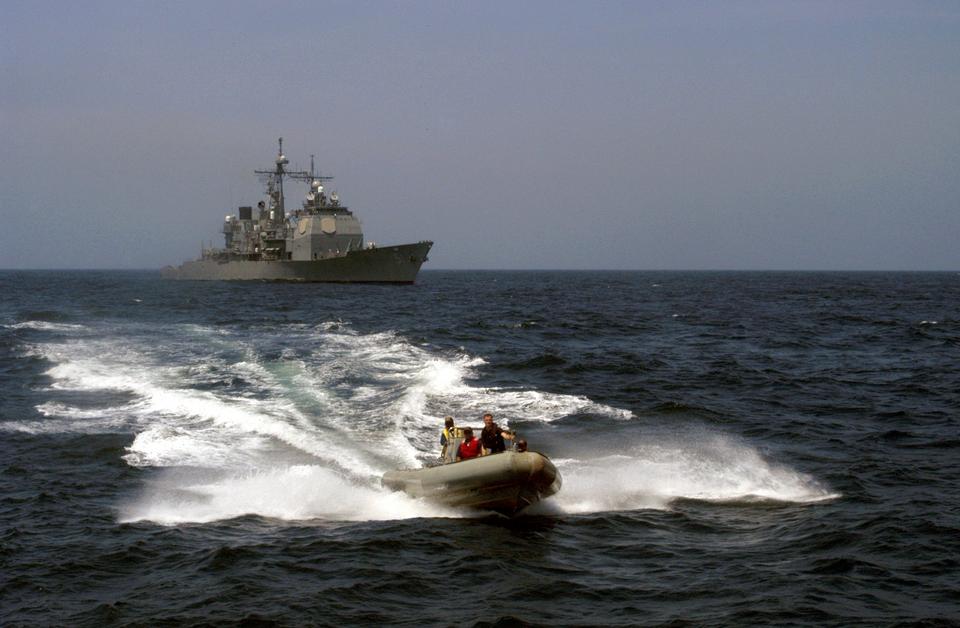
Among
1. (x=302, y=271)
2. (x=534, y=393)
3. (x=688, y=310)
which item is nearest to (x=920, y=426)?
(x=534, y=393)

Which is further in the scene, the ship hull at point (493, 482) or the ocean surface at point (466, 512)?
the ship hull at point (493, 482)

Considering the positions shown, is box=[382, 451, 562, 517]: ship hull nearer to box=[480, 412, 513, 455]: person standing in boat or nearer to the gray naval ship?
box=[480, 412, 513, 455]: person standing in boat

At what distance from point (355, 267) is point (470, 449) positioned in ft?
275

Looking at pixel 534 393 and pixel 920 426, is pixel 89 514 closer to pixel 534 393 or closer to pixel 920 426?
pixel 534 393

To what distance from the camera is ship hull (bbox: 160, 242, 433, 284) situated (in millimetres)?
97688

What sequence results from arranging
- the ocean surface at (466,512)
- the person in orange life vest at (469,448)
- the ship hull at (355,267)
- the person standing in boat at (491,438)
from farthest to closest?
the ship hull at (355,267), the person in orange life vest at (469,448), the person standing in boat at (491,438), the ocean surface at (466,512)

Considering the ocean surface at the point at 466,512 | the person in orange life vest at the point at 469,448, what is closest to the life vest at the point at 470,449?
the person in orange life vest at the point at 469,448

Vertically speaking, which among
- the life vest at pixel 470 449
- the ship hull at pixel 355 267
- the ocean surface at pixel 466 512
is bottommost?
the ocean surface at pixel 466 512

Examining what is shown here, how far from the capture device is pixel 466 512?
1614 cm

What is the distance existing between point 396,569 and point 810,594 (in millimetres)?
A: 5894

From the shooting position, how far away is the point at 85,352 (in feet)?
122

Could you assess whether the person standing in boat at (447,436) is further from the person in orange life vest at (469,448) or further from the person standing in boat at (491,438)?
the person standing in boat at (491,438)

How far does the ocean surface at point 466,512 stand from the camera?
12414mm

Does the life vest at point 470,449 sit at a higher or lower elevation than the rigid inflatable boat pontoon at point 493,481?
higher
